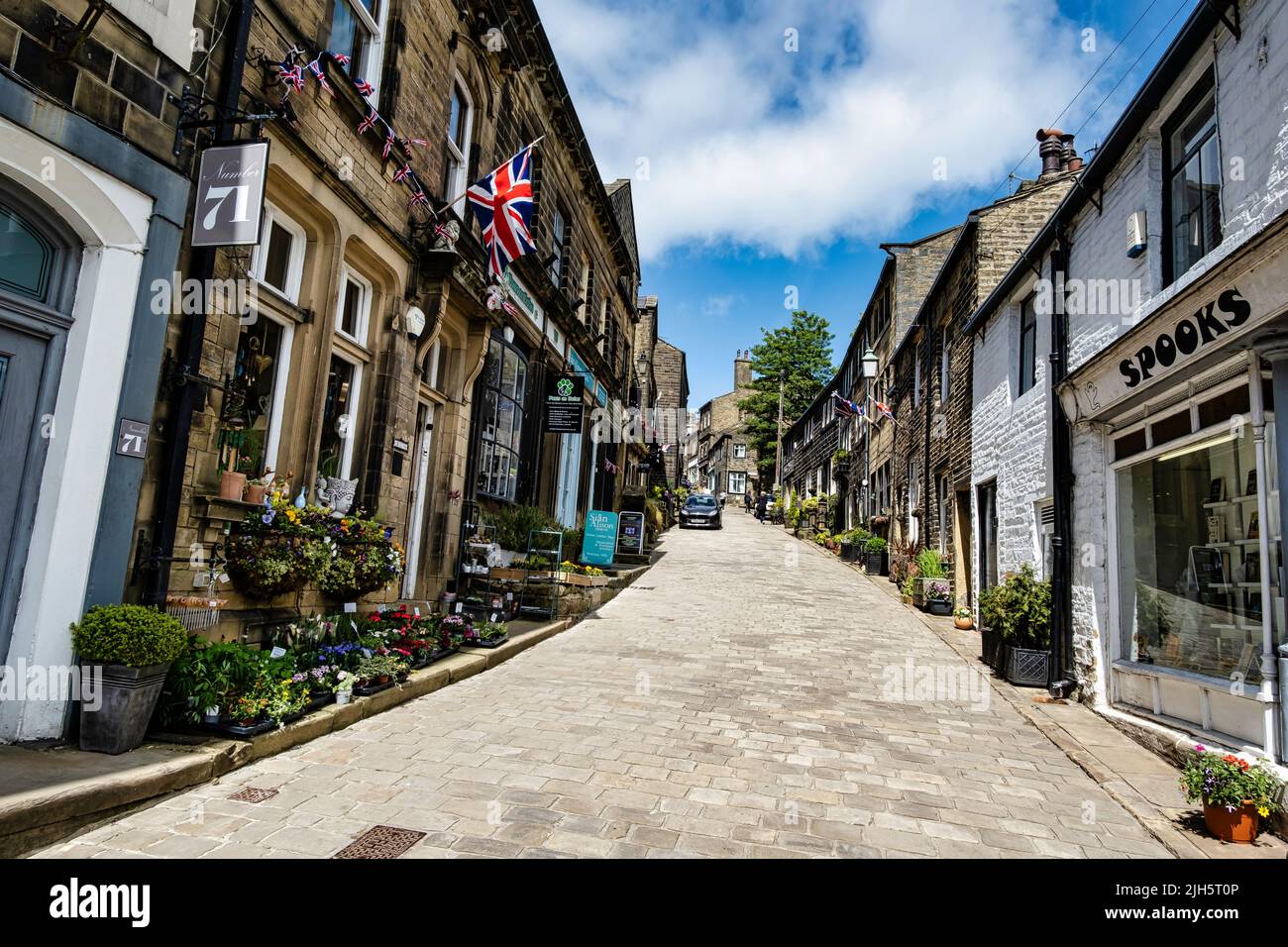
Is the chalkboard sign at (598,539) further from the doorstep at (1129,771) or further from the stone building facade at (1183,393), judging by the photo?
the stone building facade at (1183,393)

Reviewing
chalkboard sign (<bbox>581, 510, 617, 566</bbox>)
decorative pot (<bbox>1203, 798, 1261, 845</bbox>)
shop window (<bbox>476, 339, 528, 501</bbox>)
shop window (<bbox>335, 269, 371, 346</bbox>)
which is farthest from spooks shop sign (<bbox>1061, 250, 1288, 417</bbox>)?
chalkboard sign (<bbox>581, 510, 617, 566</bbox>)

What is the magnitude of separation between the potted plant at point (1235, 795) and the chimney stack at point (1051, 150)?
13.0m

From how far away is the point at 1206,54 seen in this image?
6.25m

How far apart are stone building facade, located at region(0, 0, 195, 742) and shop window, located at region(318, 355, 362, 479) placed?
2.49 meters

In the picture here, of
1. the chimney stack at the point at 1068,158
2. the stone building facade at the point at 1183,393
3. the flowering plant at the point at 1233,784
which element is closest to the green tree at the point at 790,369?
the chimney stack at the point at 1068,158

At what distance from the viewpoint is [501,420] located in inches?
458

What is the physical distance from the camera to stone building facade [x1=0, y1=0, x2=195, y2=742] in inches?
158

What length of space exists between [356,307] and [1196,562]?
Result: 8.38 meters

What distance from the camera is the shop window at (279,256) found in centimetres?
612

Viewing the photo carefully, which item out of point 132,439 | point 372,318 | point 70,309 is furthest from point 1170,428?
point 70,309

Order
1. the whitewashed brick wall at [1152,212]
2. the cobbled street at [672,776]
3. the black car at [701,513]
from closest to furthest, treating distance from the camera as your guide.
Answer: the cobbled street at [672,776] < the whitewashed brick wall at [1152,212] < the black car at [701,513]

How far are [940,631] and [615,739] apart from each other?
8085mm

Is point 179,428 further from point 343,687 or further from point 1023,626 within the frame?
point 1023,626
